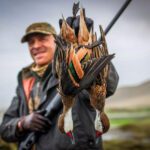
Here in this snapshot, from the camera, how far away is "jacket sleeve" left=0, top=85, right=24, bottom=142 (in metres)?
1.40

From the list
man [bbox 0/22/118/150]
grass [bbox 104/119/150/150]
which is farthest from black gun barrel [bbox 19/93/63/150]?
grass [bbox 104/119/150/150]

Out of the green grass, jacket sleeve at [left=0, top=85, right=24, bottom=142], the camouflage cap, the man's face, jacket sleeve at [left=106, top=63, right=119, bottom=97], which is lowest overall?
the green grass

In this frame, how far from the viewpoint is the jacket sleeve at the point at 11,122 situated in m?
1.40

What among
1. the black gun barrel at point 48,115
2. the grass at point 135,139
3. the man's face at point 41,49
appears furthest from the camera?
the grass at point 135,139

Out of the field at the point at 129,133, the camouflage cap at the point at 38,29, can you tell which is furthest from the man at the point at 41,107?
the field at the point at 129,133

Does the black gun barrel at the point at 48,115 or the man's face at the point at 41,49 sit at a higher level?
the man's face at the point at 41,49

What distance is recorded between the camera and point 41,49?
139 centimetres

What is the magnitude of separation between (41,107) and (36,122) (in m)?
0.05

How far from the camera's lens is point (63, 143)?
1.23m

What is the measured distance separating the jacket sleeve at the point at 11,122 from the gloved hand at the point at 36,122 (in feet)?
0.18

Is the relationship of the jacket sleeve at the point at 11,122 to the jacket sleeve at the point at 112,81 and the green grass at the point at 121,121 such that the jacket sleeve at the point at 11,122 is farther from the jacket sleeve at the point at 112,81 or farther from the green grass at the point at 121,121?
the green grass at the point at 121,121

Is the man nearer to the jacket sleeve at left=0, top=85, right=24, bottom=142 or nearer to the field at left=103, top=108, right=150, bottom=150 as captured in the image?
the jacket sleeve at left=0, top=85, right=24, bottom=142

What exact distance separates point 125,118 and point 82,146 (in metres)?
0.98

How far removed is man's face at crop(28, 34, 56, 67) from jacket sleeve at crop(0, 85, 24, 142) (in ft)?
0.48
